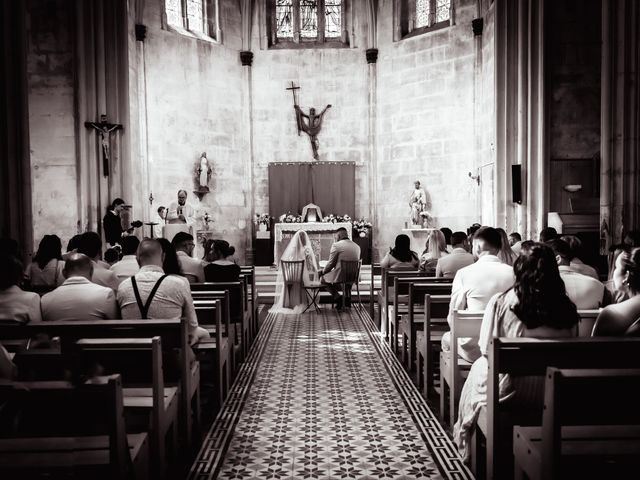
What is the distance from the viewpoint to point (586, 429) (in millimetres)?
2627

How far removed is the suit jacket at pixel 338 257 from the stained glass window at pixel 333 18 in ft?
33.9

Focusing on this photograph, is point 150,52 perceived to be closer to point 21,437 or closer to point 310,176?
point 310,176

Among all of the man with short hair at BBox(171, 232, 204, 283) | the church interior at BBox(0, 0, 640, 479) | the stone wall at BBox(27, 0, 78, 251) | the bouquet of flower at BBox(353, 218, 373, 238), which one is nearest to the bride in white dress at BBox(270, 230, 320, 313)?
the church interior at BBox(0, 0, 640, 479)

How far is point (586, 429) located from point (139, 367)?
2.47m

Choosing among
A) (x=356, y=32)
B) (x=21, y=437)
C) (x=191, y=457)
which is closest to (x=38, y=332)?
(x=21, y=437)

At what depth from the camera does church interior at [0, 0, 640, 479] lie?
285cm

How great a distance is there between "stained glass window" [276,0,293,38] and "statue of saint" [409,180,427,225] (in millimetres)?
6188

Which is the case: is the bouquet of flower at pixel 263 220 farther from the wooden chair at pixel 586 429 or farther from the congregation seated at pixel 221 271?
the wooden chair at pixel 586 429

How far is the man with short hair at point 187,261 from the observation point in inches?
254

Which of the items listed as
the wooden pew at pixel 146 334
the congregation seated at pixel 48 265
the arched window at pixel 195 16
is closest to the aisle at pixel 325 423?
Result: the wooden pew at pixel 146 334

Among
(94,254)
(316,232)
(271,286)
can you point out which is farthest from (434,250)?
(316,232)

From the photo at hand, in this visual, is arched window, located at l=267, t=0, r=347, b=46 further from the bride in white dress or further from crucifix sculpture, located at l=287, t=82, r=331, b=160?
the bride in white dress

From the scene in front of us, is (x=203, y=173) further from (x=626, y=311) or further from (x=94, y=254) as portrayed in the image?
(x=626, y=311)

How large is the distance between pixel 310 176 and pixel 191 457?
46.4ft
